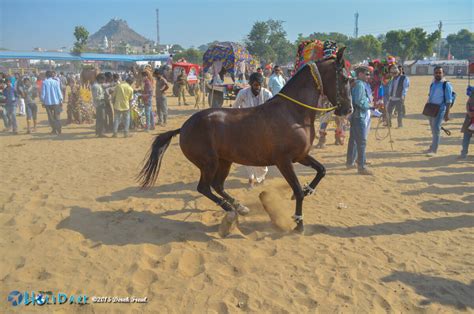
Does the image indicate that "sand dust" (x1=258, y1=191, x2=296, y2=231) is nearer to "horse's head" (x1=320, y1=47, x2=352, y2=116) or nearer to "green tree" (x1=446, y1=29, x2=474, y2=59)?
"horse's head" (x1=320, y1=47, x2=352, y2=116)

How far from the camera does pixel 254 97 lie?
18.3 feet

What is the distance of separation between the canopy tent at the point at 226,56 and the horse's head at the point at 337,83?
10122 millimetres

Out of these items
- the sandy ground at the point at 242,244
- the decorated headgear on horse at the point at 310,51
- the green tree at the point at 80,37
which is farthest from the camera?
the green tree at the point at 80,37

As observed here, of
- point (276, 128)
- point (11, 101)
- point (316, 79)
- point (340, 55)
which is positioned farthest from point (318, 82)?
point (11, 101)

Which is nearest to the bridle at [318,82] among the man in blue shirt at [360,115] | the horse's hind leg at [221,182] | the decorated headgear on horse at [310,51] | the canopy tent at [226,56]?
the horse's hind leg at [221,182]

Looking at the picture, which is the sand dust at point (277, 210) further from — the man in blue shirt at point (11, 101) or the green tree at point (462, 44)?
the green tree at point (462, 44)

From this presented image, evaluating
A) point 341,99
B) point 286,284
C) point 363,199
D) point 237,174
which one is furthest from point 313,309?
point 237,174

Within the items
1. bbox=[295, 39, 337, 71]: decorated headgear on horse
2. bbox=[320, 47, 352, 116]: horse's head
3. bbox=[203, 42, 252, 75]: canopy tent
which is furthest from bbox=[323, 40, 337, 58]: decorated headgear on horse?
bbox=[203, 42, 252, 75]: canopy tent

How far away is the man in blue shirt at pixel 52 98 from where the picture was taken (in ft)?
35.7

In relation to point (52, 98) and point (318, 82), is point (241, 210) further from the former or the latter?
point (52, 98)

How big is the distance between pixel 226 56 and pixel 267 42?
162 ft

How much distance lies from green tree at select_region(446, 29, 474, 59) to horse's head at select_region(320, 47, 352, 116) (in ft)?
312

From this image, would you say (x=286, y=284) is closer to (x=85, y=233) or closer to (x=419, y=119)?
(x=85, y=233)

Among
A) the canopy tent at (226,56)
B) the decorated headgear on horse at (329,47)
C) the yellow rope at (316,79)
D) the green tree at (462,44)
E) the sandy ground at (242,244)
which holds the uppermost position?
the green tree at (462,44)
